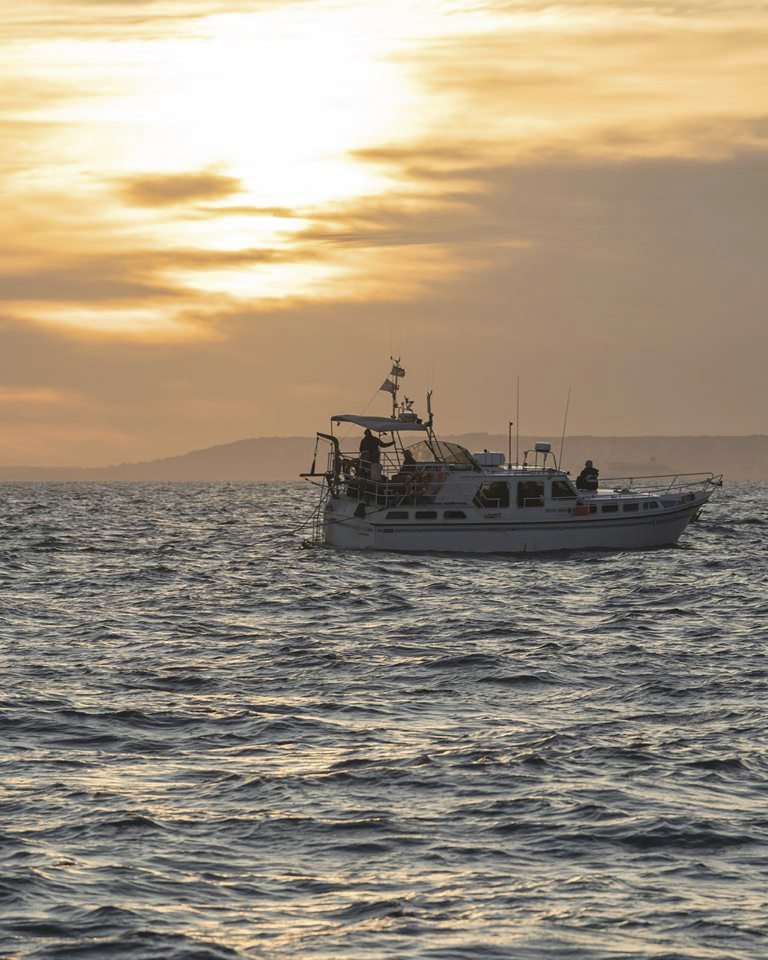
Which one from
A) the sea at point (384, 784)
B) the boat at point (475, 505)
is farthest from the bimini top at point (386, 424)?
the sea at point (384, 784)

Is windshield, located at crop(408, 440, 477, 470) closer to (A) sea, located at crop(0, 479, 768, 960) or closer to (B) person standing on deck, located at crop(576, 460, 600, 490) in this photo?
(B) person standing on deck, located at crop(576, 460, 600, 490)

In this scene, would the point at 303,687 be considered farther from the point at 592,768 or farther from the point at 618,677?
the point at 592,768

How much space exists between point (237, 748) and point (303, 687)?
4.38m

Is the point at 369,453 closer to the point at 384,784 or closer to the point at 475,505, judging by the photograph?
the point at 475,505

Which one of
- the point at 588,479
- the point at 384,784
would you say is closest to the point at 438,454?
the point at 588,479

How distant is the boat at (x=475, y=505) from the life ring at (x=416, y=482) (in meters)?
0.03

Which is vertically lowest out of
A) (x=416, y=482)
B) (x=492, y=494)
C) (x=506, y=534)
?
(x=506, y=534)

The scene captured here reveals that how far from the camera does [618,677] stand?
21.1 meters

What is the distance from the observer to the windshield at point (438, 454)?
4556cm

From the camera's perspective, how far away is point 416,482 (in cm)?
4466

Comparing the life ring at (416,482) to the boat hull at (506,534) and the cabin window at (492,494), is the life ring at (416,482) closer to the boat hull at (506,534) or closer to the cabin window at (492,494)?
the boat hull at (506,534)

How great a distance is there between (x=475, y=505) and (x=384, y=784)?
3086 cm

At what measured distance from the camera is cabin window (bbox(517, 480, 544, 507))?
44.6m

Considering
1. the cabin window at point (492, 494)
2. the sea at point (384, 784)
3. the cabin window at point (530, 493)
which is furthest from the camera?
the cabin window at point (530, 493)
